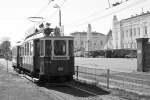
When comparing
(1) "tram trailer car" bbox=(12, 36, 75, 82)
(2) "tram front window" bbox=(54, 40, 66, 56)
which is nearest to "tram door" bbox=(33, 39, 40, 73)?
(1) "tram trailer car" bbox=(12, 36, 75, 82)

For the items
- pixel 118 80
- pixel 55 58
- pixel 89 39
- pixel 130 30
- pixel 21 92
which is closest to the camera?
pixel 21 92

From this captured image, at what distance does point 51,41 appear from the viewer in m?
16.3

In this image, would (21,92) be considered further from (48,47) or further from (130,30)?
(130,30)

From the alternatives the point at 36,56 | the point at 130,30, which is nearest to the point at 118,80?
the point at 36,56

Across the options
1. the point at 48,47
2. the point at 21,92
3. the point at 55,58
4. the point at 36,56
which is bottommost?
the point at 21,92

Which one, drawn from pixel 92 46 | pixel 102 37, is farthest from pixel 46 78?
pixel 102 37

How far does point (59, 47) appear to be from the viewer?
647 inches

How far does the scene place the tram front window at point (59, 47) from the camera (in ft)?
53.5

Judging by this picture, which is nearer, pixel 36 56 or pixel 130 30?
pixel 36 56

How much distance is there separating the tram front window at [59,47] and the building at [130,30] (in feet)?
158

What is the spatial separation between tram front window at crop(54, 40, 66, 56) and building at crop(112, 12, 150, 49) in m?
48.1

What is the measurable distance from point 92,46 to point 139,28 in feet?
158

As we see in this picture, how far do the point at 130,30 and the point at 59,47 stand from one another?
57394 mm

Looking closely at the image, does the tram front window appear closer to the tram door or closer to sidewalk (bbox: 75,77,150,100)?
the tram door
